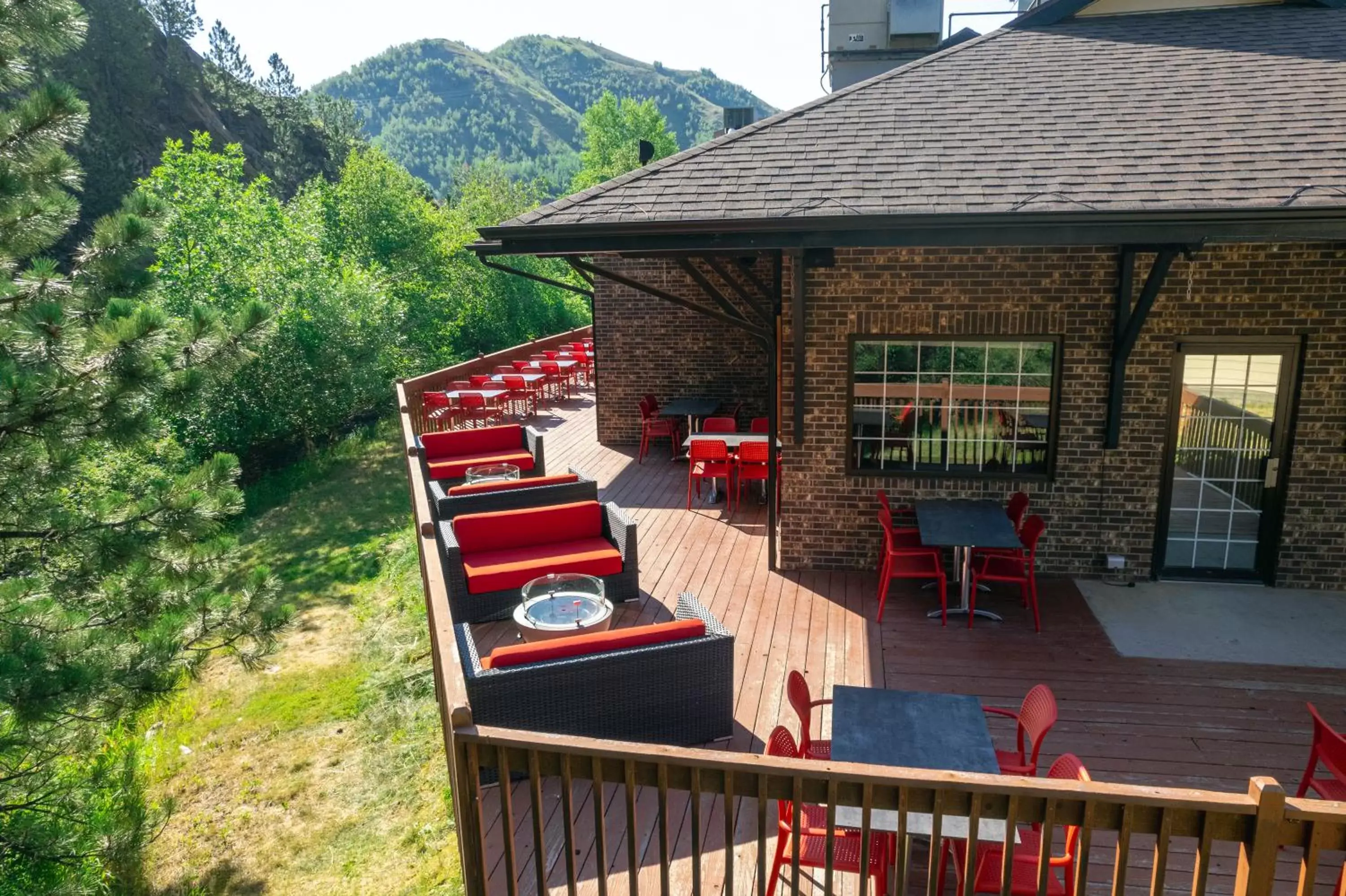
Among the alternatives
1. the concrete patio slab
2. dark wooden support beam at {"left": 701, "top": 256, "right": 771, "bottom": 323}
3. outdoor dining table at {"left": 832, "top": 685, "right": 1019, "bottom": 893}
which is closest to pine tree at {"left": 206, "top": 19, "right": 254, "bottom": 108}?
dark wooden support beam at {"left": 701, "top": 256, "right": 771, "bottom": 323}

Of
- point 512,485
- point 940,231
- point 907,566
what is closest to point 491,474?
point 512,485

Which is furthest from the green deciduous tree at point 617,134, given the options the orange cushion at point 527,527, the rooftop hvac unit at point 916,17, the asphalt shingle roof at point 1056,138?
the orange cushion at point 527,527

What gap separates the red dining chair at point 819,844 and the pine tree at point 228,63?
54863mm

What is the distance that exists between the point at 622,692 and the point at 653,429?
7927 mm

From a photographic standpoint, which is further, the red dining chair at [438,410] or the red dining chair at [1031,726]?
the red dining chair at [438,410]

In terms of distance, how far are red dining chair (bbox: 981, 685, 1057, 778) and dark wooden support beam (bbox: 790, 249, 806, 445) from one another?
11.5ft

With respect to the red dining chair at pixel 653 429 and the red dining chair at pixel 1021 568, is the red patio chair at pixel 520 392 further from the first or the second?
the red dining chair at pixel 1021 568

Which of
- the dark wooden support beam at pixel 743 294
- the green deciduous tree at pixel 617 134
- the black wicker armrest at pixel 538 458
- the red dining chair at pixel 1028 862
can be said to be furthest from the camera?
the green deciduous tree at pixel 617 134

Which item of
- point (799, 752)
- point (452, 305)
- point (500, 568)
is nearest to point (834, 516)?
point (500, 568)

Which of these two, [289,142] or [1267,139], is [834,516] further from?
[289,142]

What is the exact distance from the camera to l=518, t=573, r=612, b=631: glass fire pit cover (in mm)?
5547

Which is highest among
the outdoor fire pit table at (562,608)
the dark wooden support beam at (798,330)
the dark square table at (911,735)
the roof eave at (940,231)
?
the roof eave at (940,231)

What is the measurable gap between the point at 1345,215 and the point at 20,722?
8433mm

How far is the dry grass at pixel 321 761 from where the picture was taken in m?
5.62
